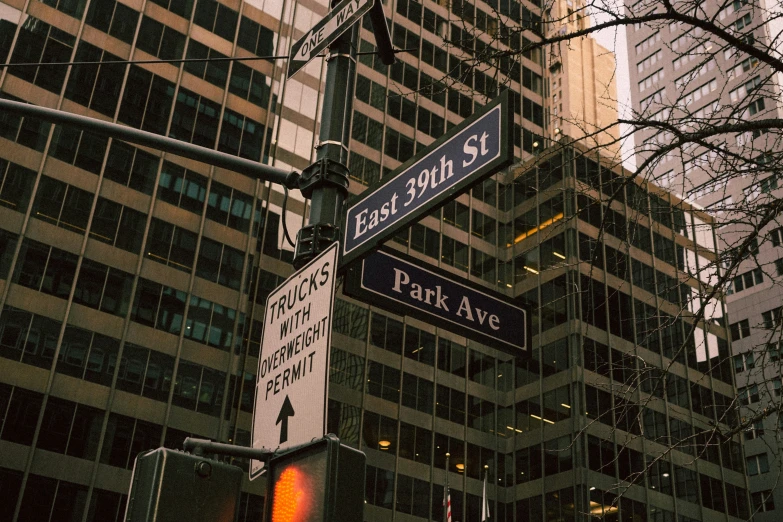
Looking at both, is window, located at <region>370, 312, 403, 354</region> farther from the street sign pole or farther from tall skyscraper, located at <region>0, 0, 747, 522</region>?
the street sign pole

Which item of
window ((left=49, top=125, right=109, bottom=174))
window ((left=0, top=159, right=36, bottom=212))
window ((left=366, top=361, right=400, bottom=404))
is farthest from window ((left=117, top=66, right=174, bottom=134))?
window ((left=366, top=361, right=400, bottom=404))

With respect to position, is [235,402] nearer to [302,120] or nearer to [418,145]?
[302,120]

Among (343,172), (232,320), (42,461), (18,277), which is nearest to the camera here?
(343,172)

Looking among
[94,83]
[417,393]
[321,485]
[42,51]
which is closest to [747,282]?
[417,393]

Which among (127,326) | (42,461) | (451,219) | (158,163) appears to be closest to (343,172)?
(42,461)

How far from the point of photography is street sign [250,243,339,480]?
358 centimetres

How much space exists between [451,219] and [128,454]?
2729cm

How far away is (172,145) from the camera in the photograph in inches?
212

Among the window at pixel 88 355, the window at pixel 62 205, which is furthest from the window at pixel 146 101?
the window at pixel 88 355

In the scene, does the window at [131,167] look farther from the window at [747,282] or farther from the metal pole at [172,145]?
the window at [747,282]

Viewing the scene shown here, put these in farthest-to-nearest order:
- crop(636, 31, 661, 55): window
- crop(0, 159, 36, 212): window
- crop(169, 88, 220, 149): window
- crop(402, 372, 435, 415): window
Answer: crop(636, 31, 661, 55): window < crop(402, 372, 435, 415): window < crop(169, 88, 220, 149): window < crop(0, 159, 36, 212): window

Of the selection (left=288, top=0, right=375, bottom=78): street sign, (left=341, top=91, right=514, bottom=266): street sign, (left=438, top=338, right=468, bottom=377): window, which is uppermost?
(left=438, top=338, right=468, bottom=377): window

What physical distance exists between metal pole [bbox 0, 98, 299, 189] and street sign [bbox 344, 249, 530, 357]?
2.44 ft

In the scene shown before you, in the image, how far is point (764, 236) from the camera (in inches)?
298
